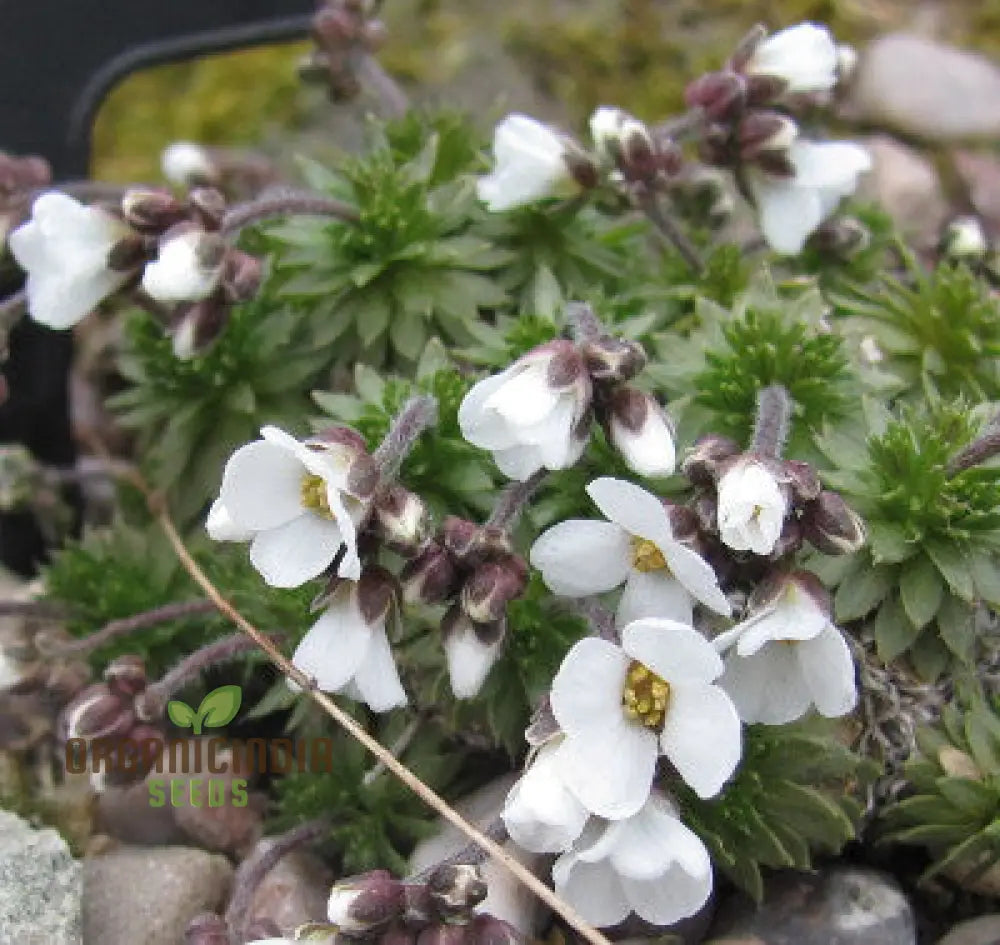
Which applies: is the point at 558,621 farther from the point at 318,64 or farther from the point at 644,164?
the point at 318,64

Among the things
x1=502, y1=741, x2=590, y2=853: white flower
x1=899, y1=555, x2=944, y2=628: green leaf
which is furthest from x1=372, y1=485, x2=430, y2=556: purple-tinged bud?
x1=899, y1=555, x2=944, y2=628: green leaf

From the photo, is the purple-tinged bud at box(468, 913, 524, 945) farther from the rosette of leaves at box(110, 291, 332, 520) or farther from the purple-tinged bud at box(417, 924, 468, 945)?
the rosette of leaves at box(110, 291, 332, 520)

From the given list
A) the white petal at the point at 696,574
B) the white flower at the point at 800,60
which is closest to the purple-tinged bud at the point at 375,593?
the white petal at the point at 696,574

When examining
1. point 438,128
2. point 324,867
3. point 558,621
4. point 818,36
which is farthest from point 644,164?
point 324,867

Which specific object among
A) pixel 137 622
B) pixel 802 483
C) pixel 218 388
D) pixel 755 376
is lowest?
pixel 137 622

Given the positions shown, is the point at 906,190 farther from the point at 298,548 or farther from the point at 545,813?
the point at 545,813

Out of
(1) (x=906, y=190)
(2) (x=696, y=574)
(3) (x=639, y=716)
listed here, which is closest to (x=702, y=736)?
(3) (x=639, y=716)

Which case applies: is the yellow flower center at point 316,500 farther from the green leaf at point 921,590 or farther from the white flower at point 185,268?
the green leaf at point 921,590
